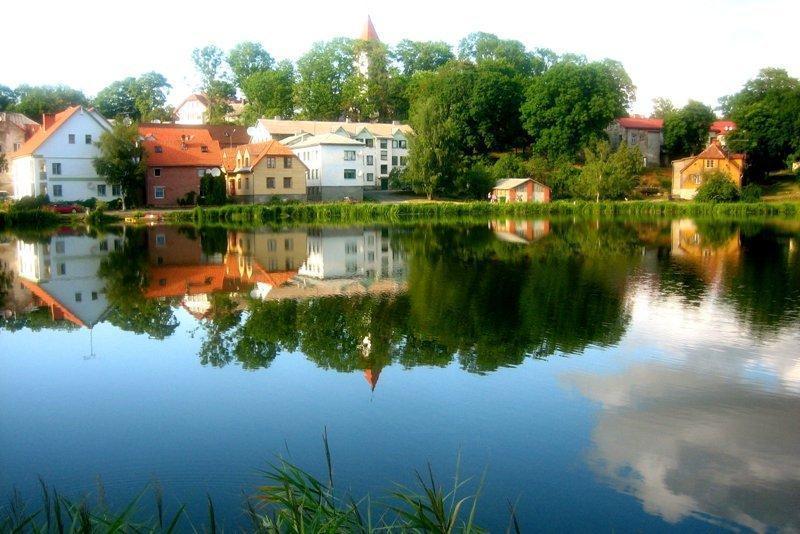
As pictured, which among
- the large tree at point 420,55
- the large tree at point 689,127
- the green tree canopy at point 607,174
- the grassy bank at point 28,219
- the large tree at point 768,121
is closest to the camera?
the grassy bank at point 28,219

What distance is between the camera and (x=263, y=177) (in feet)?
192

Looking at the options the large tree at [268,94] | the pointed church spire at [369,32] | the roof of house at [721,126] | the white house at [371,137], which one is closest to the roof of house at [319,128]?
the white house at [371,137]

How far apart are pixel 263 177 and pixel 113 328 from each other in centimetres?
4354

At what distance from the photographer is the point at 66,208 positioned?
170 feet

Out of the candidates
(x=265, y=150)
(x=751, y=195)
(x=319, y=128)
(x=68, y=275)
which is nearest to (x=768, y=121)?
(x=751, y=195)

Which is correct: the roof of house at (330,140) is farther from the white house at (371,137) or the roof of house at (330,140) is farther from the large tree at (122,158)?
the large tree at (122,158)

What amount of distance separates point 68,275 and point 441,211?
36.2 m

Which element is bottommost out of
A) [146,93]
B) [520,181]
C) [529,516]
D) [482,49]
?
[529,516]

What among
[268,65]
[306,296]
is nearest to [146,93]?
[268,65]

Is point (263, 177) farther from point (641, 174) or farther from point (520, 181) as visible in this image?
point (641, 174)

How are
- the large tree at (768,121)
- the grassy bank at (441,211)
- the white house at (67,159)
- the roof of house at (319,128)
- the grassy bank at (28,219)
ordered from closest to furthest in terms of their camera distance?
the grassy bank at (28,219) → the grassy bank at (441,211) → the white house at (67,159) → the large tree at (768,121) → the roof of house at (319,128)

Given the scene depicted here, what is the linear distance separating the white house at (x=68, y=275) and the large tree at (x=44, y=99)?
50.9m

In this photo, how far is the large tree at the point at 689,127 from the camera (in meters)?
80.8

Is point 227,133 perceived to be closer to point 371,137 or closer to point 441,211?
point 371,137
